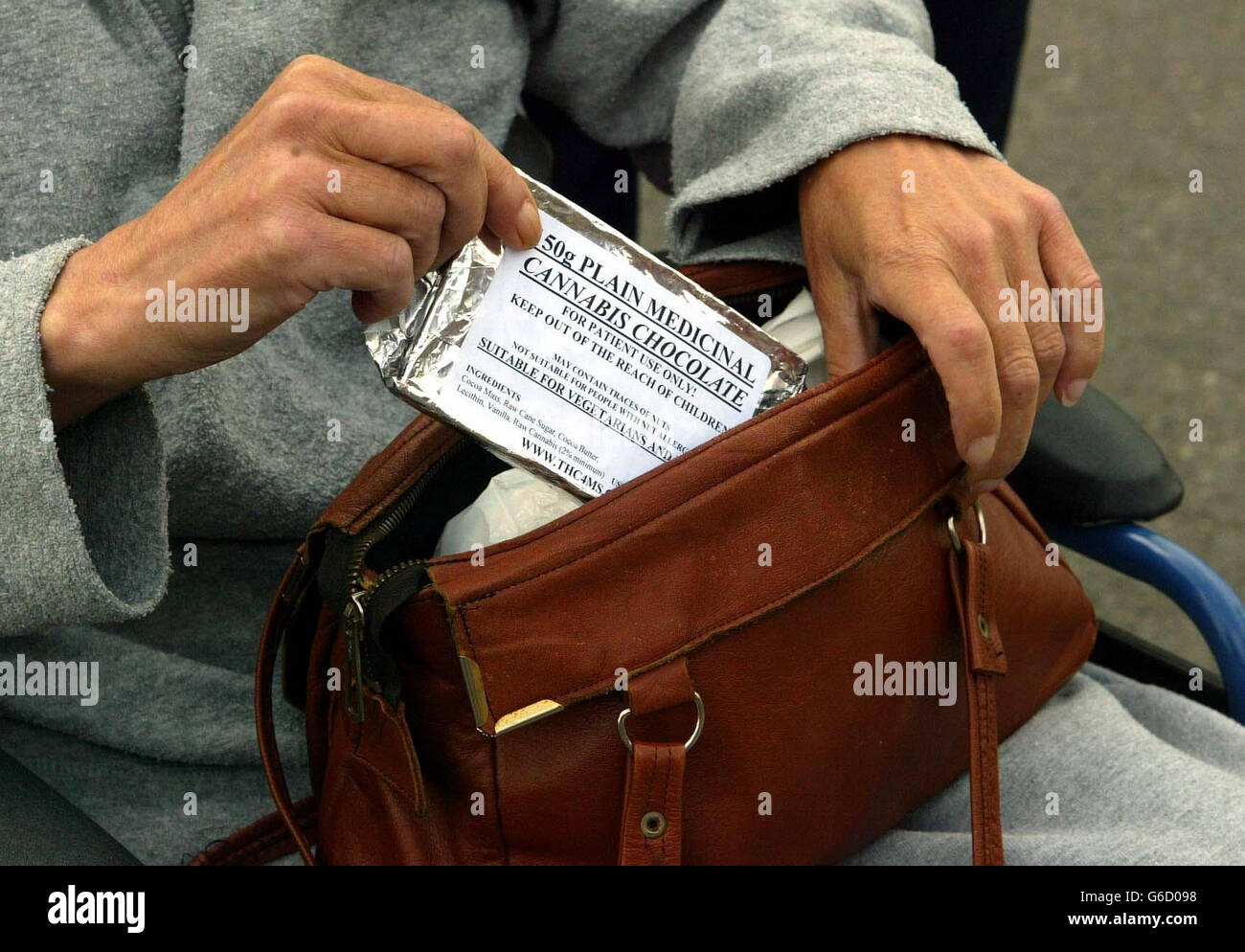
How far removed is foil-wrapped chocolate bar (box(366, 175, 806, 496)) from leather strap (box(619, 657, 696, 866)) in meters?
0.10

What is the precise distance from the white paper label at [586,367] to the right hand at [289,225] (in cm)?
4

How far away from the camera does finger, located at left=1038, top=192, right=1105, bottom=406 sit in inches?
27.1

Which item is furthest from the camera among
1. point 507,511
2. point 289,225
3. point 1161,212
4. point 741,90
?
point 1161,212

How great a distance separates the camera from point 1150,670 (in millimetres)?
903

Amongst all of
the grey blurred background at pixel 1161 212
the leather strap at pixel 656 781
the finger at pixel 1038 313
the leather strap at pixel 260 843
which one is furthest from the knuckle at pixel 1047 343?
the grey blurred background at pixel 1161 212

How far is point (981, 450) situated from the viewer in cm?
64

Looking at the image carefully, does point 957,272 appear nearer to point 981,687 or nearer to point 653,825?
point 981,687

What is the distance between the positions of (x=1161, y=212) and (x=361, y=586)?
1938 millimetres

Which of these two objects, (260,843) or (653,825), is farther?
(260,843)

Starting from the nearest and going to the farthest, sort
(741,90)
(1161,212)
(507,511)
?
1. (507,511)
2. (741,90)
3. (1161,212)

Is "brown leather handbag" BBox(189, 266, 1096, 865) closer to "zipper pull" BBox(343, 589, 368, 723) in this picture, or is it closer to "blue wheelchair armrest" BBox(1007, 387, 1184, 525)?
"zipper pull" BBox(343, 589, 368, 723)

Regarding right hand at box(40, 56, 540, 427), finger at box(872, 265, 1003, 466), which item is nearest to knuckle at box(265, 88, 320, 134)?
right hand at box(40, 56, 540, 427)

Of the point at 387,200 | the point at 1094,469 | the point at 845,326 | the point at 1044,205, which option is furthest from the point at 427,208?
the point at 1094,469
